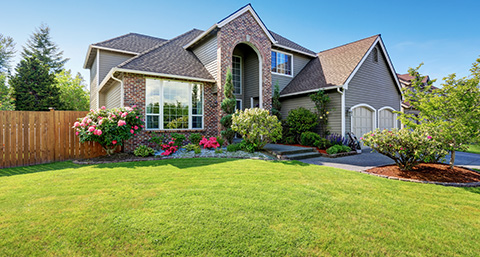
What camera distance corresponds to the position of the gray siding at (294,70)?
1427 centimetres

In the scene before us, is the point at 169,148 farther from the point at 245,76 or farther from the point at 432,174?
the point at 432,174

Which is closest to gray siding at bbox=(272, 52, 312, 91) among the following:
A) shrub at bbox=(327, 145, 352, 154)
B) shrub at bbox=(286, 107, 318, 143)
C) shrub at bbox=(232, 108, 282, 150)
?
shrub at bbox=(286, 107, 318, 143)

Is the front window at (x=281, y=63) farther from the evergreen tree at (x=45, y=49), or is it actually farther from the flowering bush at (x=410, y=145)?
the evergreen tree at (x=45, y=49)

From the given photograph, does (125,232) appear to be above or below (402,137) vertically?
below

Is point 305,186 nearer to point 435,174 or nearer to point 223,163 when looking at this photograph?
point 223,163

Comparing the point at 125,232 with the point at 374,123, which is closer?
the point at 125,232

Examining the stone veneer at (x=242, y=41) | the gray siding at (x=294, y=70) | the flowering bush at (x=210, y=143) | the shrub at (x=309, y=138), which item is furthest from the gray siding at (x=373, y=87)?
the flowering bush at (x=210, y=143)

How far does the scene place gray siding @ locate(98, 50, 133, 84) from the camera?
1454cm

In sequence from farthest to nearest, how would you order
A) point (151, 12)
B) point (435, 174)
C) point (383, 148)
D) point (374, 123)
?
point (374, 123), point (151, 12), point (383, 148), point (435, 174)

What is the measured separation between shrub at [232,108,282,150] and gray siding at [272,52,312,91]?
5553 millimetres

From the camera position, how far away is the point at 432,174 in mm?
5844

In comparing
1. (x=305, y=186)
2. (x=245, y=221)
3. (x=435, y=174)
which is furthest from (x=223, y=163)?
(x=435, y=174)

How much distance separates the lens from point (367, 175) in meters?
5.93

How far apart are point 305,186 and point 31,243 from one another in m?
4.36
